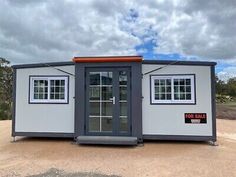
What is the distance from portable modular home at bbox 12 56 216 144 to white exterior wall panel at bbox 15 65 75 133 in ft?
0.11

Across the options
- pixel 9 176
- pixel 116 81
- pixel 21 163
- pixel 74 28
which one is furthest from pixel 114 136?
pixel 74 28

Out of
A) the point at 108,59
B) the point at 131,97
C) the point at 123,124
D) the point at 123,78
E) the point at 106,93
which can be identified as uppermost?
the point at 108,59

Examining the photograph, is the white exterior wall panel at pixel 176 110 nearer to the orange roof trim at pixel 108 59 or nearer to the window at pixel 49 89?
the orange roof trim at pixel 108 59

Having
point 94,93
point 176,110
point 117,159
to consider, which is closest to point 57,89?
point 94,93

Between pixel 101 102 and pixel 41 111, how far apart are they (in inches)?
80.4

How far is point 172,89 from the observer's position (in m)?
7.85

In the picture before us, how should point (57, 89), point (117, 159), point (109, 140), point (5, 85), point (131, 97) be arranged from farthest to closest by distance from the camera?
1. point (5, 85)
2. point (57, 89)
3. point (131, 97)
4. point (109, 140)
5. point (117, 159)

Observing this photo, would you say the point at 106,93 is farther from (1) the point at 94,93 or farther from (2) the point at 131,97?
(2) the point at 131,97

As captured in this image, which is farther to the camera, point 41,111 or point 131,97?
point 41,111

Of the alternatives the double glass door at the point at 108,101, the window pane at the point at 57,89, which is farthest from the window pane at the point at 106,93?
the window pane at the point at 57,89

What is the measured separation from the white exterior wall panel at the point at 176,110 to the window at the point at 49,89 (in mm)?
2559

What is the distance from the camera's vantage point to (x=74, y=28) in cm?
1543

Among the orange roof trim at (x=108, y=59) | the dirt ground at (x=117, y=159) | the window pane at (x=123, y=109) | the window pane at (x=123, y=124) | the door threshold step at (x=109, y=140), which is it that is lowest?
the dirt ground at (x=117, y=159)

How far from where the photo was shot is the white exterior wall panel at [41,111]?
322 inches
